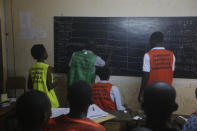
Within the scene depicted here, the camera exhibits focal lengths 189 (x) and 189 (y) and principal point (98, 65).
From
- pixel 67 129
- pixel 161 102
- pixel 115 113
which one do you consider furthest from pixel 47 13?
pixel 161 102

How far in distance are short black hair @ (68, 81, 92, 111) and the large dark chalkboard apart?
2.37m

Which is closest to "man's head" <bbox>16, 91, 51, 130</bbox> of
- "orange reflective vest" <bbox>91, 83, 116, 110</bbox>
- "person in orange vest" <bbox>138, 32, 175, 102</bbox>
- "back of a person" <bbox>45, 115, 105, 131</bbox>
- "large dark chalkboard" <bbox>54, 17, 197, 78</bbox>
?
"back of a person" <bbox>45, 115, 105, 131</bbox>

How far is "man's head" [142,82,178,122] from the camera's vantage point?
94cm

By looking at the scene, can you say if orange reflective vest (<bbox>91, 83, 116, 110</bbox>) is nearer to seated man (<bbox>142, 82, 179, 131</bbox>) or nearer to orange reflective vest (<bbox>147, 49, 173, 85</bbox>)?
orange reflective vest (<bbox>147, 49, 173, 85</bbox>)

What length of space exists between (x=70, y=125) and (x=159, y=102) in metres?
0.55

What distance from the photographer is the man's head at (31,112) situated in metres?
1.06

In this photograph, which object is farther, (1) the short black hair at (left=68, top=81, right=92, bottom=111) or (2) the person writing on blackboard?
(2) the person writing on blackboard

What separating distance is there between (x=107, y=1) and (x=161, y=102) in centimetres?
298

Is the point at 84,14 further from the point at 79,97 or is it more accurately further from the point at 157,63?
the point at 79,97

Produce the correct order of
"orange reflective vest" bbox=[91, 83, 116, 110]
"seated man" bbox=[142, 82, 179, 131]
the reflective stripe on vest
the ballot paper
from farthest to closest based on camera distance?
the reflective stripe on vest → "orange reflective vest" bbox=[91, 83, 116, 110] → the ballot paper → "seated man" bbox=[142, 82, 179, 131]

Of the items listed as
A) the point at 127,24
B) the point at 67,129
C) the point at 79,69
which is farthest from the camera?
the point at 127,24

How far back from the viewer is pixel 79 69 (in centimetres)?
294

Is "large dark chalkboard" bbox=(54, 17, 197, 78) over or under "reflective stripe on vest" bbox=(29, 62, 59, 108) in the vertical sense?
over

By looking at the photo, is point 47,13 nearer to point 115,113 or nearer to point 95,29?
point 95,29
